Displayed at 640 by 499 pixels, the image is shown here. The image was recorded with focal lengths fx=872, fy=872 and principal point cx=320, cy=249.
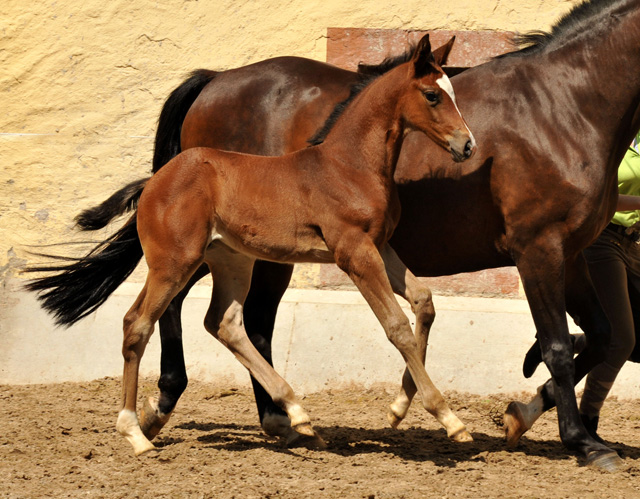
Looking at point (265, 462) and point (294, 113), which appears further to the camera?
point (294, 113)

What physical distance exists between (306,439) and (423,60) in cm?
192

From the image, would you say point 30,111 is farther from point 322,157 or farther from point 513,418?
point 513,418

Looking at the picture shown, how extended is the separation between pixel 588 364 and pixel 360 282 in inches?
52.2

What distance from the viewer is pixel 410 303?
13.0 ft

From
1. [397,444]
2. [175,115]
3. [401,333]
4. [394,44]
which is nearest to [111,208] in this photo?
[175,115]

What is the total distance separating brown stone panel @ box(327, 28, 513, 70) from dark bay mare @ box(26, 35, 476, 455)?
80.1 inches

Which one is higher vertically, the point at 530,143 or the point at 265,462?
the point at 530,143

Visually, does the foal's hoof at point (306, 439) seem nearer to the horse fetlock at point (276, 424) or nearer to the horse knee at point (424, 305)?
the horse fetlock at point (276, 424)

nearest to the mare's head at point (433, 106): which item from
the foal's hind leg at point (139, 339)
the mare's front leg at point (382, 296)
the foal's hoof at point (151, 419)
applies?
the mare's front leg at point (382, 296)

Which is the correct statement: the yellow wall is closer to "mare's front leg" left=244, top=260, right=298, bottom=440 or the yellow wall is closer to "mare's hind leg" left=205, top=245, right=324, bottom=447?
"mare's front leg" left=244, top=260, right=298, bottom=440

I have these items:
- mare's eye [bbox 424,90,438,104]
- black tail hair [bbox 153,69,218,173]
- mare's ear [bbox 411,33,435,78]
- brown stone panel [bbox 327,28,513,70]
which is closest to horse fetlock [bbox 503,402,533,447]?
mare's eye [bbox 424,90,438,104]

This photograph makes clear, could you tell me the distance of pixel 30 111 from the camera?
632 cm

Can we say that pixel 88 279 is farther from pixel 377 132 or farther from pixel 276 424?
pixel 377 132

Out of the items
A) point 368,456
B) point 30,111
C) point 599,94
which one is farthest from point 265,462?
point 30,111
